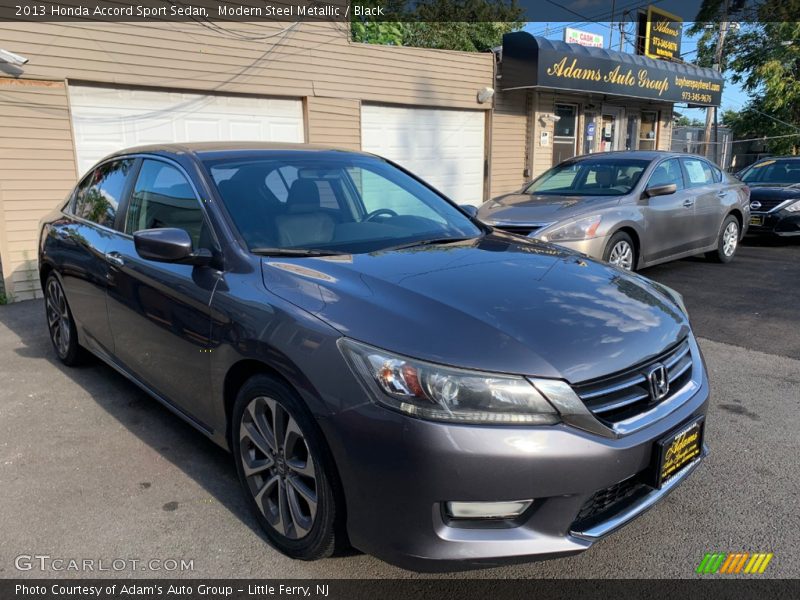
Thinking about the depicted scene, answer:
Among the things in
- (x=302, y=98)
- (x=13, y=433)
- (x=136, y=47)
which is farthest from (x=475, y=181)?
(x=13, y=433)

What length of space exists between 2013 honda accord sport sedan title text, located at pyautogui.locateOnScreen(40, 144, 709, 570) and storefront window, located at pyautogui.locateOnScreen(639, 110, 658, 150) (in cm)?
1488

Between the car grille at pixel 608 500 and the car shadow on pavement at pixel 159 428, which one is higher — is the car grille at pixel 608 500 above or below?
above

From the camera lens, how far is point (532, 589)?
240 cm

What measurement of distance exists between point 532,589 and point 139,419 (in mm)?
2680

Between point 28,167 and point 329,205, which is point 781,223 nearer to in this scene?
point 329,205

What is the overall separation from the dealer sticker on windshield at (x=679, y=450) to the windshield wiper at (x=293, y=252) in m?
1.59

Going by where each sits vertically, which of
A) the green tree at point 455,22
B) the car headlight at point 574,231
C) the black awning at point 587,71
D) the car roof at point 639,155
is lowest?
the car headlight at point 574,231

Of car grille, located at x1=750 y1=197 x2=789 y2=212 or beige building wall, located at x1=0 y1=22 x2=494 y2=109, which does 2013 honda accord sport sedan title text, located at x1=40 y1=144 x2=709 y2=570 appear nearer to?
beige building wall, located at x1=0 y1=22 x2=494 y2=109

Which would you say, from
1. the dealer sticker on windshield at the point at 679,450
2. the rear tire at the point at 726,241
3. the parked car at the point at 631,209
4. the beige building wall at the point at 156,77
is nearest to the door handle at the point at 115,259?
the dealer sticker on windshield at the point at 679,450

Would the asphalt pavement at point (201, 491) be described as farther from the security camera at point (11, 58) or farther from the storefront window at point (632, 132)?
the storefront window at point (632, 132)

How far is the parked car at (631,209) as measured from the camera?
652 centimetres

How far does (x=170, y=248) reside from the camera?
2764mm

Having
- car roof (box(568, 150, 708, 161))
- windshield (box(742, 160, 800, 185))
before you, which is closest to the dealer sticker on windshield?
car roof (box(568, 150, 708, 161))

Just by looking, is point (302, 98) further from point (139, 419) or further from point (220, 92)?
point (139, 419)
